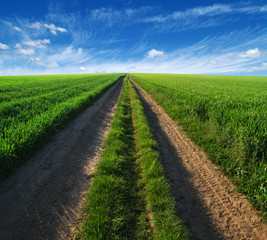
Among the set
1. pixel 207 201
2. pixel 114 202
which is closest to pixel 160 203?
pixel 114 202

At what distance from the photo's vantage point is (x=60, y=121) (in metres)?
6.53

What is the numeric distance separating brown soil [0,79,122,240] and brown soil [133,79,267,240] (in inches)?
93.4

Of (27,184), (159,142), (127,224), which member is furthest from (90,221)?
(159,142)

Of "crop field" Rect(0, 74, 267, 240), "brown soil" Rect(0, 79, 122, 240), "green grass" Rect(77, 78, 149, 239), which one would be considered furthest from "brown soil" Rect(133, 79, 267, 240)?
"brown soil" Rect(0, 79, 122, 240)

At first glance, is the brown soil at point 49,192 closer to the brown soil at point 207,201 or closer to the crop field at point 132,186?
the crop field at point 132,186

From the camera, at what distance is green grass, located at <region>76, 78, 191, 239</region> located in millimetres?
2262

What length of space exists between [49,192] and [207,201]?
3.77 metres

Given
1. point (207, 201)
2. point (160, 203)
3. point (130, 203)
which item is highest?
point (160, 203)

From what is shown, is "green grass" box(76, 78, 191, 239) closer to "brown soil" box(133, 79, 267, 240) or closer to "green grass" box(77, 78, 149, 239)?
"green grass" box(77, 78, 149, 239)

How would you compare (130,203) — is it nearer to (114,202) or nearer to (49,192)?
(114,202)

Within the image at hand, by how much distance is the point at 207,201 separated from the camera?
3.05 m

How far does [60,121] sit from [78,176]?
13.1 feet

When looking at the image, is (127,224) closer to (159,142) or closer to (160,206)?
(160,206)

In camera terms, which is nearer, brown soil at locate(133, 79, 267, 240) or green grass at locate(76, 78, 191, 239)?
green grass at locate(76, 78, 191, 239)
